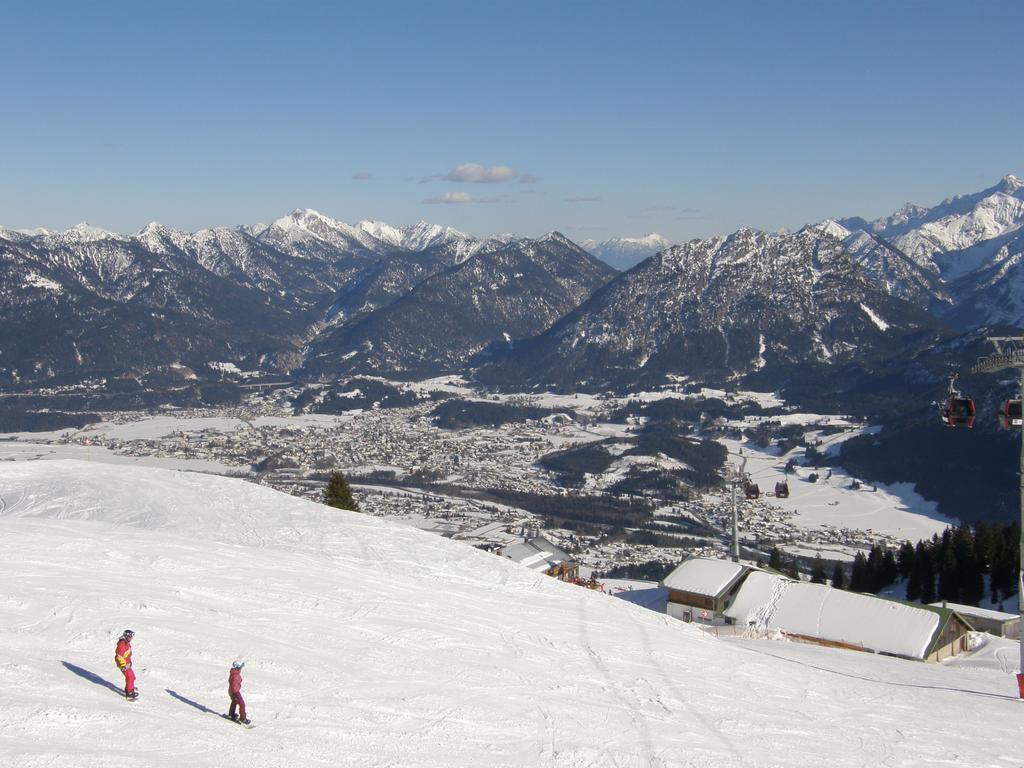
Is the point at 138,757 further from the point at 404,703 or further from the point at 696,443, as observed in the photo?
the point at 696,443

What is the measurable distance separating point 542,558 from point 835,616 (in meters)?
25.1

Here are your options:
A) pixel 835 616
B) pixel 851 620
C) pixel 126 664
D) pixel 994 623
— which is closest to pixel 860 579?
pixel 994 623

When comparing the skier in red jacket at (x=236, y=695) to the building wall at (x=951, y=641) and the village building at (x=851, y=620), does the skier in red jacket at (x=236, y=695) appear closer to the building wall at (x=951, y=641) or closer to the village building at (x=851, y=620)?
the village building at (x=851, y=620)

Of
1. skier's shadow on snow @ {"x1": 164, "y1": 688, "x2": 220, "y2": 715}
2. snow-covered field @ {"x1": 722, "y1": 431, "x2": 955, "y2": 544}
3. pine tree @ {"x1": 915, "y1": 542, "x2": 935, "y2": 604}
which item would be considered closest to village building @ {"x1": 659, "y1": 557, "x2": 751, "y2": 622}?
pine tree @ {"x1": 915, "y1": 542, "x2": 935, "y2": 604}

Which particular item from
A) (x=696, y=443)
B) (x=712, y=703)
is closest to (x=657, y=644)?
(x=712, y=703)

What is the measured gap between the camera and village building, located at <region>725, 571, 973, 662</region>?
43.1 metres

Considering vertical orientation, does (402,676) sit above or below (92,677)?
below

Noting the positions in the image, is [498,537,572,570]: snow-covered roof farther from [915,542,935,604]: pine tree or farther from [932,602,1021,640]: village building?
[932,602,1021,640]: village building

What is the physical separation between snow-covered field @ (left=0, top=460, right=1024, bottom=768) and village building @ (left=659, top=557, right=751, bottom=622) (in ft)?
41.7

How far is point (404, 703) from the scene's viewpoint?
20.3 m

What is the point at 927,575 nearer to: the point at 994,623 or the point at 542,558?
the point at 994,623

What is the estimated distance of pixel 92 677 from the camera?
18547mm

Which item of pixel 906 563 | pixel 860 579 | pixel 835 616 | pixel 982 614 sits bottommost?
pixel 860 579

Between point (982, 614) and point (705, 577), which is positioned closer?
point (982, 614)
